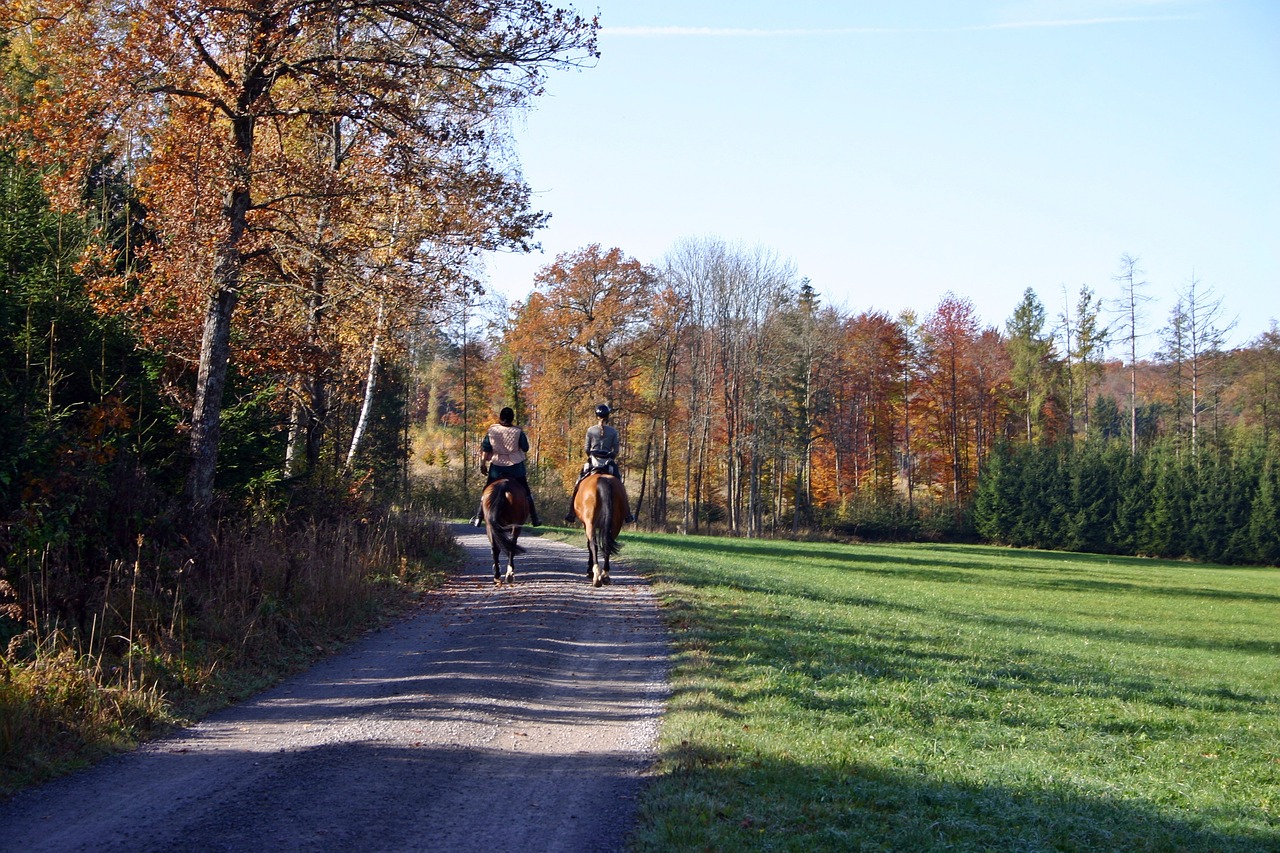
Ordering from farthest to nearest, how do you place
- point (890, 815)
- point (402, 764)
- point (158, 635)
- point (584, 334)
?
→ point (584, 334)
point (158, 635)
point (402, 764)
point (890, 815)

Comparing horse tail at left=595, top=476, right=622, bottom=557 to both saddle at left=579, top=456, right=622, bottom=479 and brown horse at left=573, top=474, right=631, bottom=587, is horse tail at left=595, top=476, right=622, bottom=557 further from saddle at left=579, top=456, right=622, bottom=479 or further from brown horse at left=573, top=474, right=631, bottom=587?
saddle at left=579, top=456, right=622, bottom=479

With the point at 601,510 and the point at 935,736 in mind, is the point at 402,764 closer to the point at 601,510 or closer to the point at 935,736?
the point at 935,736

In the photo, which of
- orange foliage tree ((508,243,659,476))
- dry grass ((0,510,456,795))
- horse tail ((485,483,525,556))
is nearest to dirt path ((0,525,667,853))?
dry grass ((0,510,456,795))

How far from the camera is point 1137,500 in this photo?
69.8 m

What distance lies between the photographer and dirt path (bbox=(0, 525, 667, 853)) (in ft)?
18.1

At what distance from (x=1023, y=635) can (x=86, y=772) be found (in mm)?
16849

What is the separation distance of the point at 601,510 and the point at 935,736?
29.9ft

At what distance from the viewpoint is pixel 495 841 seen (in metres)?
5.45

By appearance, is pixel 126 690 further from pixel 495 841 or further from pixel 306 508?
pixel 306 508

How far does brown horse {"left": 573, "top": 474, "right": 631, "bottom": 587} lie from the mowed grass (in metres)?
1.25

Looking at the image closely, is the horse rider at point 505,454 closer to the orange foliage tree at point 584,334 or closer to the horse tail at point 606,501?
the horse tail at point 606,501

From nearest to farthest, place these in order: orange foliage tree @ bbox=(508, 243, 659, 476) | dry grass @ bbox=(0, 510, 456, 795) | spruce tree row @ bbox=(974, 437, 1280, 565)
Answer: dry grass @ bbox=(0, 510, 456, 795)
orange foliage tree @ bbox=(508, 243, 659, 476)
spruce tree row @ bbox=(974, 437, 1280, 565)

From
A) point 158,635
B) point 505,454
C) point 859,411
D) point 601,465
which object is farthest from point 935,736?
point 859,411

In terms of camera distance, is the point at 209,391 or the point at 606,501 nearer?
the point at 209,391
